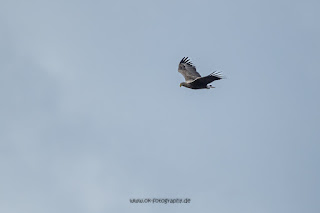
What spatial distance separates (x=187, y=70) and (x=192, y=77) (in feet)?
6.43

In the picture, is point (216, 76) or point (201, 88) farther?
point (201, 88)

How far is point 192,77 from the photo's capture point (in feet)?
227

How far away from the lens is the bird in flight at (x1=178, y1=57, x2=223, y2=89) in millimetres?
61719

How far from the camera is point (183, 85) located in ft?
224

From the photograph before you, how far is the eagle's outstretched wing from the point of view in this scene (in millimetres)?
69537

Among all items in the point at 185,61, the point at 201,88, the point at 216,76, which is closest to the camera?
the point at 216,76

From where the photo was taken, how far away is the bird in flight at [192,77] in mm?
61719

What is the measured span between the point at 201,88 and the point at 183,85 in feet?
8.68

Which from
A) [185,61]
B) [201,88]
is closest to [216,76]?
[201,88]

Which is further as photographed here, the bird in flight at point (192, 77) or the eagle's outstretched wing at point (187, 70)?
the eagle's outstretched wing at point (187, 70)

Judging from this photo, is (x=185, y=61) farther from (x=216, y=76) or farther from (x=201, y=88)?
(x=216, y=76)

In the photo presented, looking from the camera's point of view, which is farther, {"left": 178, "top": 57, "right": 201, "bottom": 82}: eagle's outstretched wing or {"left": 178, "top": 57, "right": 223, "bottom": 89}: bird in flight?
{"left": 178, "top": 57, "right": 201, "bottom": 82}: eagle's outstretched wing

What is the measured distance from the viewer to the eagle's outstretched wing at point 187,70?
69.5 meters

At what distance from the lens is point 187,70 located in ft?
233
